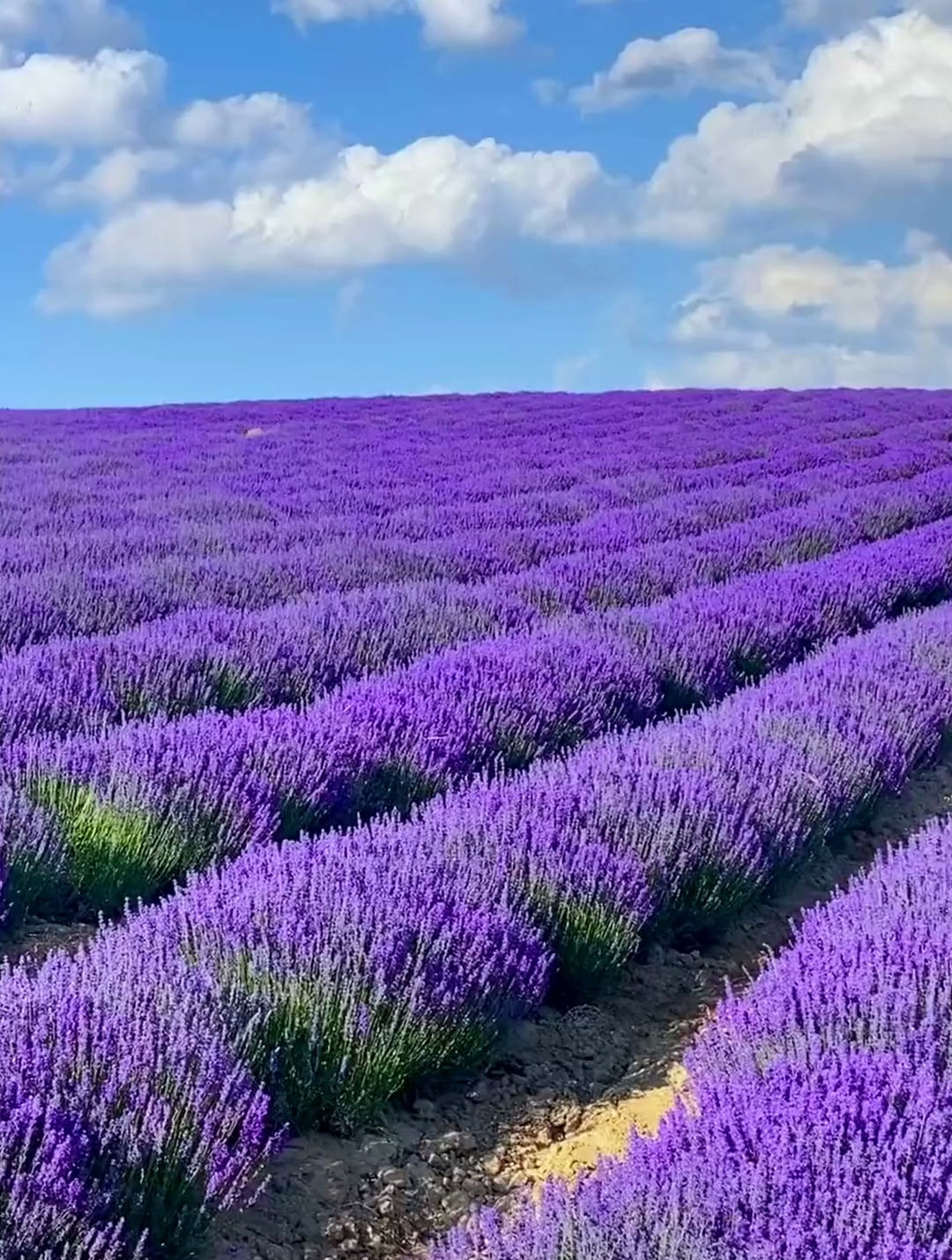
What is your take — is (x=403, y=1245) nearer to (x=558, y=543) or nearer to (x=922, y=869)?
(x=922, y=869)

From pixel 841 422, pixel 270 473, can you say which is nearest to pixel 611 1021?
pixel 270 473

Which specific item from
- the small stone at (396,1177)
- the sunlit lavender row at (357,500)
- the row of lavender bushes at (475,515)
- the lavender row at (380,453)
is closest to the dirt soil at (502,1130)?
the small stone at (396,1177)

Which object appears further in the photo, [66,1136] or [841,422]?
[841,422]

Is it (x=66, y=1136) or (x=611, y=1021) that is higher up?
(x=66, y=1136)

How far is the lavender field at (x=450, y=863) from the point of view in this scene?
1867mm

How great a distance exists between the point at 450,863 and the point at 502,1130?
1.93ft

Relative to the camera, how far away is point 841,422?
63.8ft

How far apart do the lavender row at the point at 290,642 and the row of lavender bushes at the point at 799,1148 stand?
2.63 metres

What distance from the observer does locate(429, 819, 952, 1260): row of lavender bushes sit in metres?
1.66

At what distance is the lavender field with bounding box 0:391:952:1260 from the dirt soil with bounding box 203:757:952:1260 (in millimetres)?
57

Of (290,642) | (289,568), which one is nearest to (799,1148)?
(290,642)

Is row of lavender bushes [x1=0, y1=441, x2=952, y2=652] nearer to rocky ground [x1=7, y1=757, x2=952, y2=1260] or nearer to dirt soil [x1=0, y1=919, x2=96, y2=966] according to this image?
dirt soil [x1=0, y1=919, x2=96, y2=966]

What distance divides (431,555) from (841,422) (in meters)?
12.4

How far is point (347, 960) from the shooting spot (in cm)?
258
